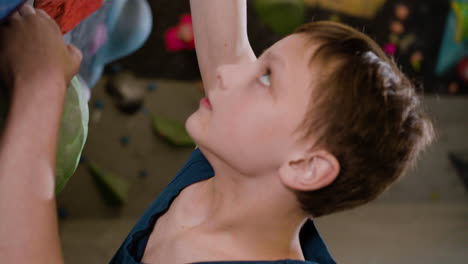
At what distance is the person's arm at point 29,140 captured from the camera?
44 cm

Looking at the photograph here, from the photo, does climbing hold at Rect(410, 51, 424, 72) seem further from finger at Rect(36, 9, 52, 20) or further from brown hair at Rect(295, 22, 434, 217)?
finger at Rect(36, 9, 52, 20)

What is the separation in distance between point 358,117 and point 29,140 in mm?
336

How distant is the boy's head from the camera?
0.60m

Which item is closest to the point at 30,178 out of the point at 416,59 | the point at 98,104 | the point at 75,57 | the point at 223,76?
the point at 75,57

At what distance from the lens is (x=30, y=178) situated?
1.47ft

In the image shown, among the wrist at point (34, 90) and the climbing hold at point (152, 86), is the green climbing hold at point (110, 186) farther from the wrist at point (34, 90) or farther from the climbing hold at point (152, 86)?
the wrist at point (34, 90)

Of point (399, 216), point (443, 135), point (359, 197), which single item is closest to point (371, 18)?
point (443, 135)

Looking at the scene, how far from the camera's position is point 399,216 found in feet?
7.17

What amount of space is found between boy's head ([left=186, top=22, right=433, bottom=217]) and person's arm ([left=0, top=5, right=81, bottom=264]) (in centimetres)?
20

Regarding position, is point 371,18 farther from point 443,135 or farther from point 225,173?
point 225,173

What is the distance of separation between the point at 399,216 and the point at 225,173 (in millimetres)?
1685

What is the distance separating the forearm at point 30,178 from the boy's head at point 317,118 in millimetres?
207

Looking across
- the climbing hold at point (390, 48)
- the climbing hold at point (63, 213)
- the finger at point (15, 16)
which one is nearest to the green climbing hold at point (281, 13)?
the climbing hold at point (390, 48)

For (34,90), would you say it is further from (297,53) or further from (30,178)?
(297,53)
